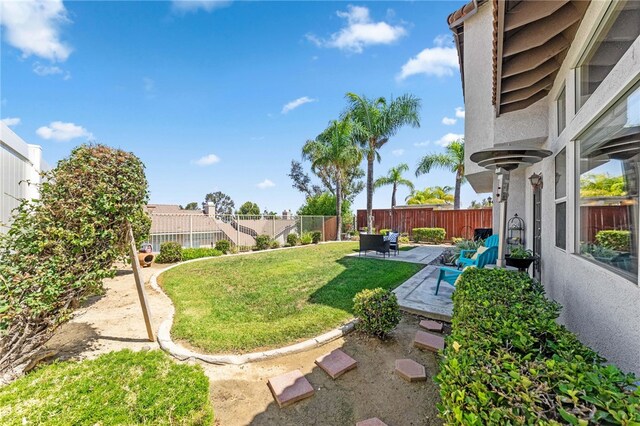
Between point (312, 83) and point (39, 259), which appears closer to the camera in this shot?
point (39, 259)

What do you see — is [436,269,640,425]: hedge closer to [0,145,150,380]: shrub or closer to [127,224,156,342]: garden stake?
[0,145,150,380]: shrub

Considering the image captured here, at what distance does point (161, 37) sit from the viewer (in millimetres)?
7531

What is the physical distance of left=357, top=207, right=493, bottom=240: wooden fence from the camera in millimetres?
15914

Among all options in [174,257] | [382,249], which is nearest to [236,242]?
[174,257]

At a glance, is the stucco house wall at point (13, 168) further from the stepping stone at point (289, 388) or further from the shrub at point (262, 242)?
the shrub at point (262, 242)

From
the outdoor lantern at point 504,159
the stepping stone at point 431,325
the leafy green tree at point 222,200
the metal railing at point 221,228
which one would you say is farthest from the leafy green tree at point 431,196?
the leafy green tree at point 222,200

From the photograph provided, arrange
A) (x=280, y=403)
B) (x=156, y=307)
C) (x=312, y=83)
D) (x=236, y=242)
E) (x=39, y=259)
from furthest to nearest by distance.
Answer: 1. (x=236, y=242)
2. (x=312, y=83)
3. (x=156, y=307)
4. (x=39, y=259)
5. (x=280, y=403)

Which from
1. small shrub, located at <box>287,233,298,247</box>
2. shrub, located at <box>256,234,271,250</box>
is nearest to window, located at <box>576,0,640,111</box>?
shrub, located at <box>256,234,271,250</box>

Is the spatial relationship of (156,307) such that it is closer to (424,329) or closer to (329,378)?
(329,378)

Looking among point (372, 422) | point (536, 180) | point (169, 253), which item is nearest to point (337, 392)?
point (372, 422)

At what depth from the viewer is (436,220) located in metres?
17.0

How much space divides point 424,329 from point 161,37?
33.3ft

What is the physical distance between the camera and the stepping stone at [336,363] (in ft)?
9.61

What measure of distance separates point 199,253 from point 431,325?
1003 centimetres
